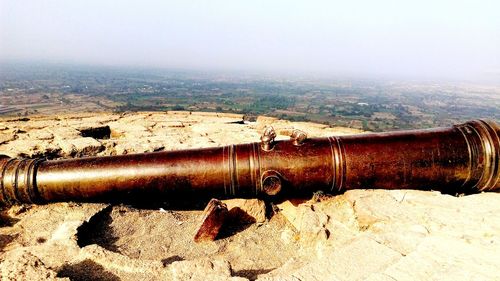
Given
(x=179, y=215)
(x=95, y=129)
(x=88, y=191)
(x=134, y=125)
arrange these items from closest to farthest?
(x=88, y=191)
(x=179, y=215)
(x=95, y=129)
(x=134, y=125)

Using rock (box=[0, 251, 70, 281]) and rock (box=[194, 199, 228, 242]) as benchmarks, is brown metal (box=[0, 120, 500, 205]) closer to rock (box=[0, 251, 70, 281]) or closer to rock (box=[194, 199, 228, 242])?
rock (box=[194, 199, 228, 242])

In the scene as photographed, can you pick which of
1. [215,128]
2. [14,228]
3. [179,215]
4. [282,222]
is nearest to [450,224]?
[282,222]

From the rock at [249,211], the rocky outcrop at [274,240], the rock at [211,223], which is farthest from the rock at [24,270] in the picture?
the rock at [249,211]

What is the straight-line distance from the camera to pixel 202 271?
2.24 m

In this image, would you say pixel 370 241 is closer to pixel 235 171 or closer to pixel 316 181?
pixel 316 181

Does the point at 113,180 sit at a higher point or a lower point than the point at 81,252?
higher

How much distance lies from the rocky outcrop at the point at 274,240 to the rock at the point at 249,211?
0.4 inches

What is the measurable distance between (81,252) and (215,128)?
13.8 feet

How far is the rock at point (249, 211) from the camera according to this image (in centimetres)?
366

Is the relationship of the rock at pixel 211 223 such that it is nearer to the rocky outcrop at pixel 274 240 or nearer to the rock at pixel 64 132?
the rocky outcrop at pixel 274 240

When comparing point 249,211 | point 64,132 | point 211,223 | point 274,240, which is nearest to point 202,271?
point 211,223

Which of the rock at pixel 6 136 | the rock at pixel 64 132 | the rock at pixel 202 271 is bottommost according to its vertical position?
the rock at pixel 202 271

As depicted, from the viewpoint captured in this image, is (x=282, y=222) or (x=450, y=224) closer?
(x=450, y=224)

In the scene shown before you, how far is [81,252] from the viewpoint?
2.57 meters
